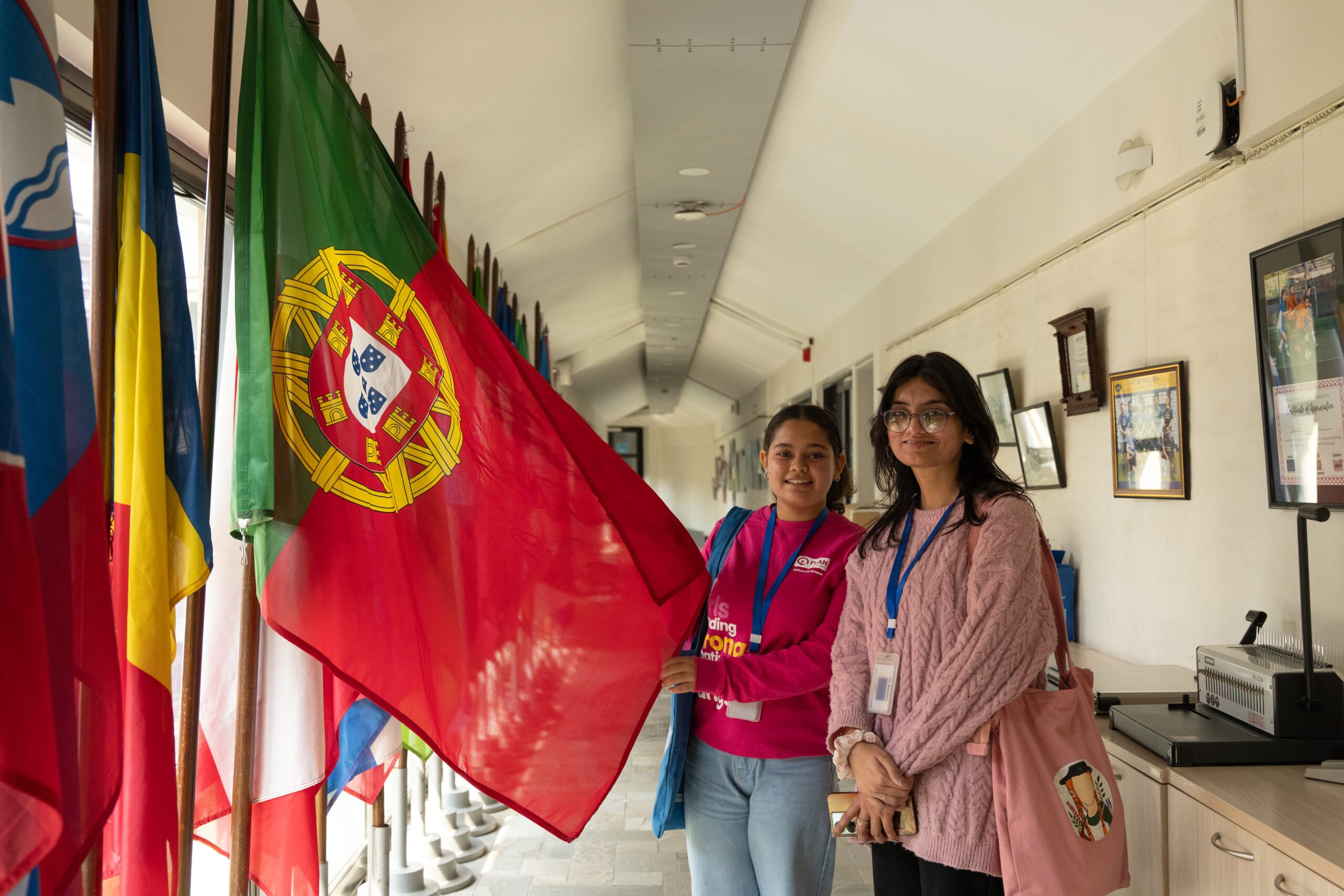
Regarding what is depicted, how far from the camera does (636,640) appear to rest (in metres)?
1.81

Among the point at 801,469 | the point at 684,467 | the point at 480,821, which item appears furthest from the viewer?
the point at 684,467

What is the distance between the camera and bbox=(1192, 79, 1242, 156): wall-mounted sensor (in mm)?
2537

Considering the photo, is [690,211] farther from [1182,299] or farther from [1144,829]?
[1144,829]

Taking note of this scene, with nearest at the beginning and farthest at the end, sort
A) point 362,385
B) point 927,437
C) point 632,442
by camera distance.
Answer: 1. point 362,385
2. point 927,437
3. point 632,442

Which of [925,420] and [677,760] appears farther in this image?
[677,760]

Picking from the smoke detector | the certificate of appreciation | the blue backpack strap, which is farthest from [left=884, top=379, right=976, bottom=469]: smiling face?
the smoke detector

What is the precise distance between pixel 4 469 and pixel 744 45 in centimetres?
327

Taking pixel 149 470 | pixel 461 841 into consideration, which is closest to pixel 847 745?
pixel 149 470

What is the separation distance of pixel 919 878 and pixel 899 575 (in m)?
0.50

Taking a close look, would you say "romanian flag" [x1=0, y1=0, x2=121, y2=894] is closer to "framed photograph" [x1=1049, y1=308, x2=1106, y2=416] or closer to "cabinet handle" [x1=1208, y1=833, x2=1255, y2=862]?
"cabinet handle" [x1=1208, y1=833, x2=1255, y2=862]

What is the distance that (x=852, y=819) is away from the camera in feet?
5.44

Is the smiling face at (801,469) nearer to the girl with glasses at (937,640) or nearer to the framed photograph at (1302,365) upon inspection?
the girl with glasses at (937,640)

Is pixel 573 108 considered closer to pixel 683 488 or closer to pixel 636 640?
pixel 636 640

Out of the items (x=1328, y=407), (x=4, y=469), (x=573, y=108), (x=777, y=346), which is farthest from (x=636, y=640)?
(x=777, y=346)
